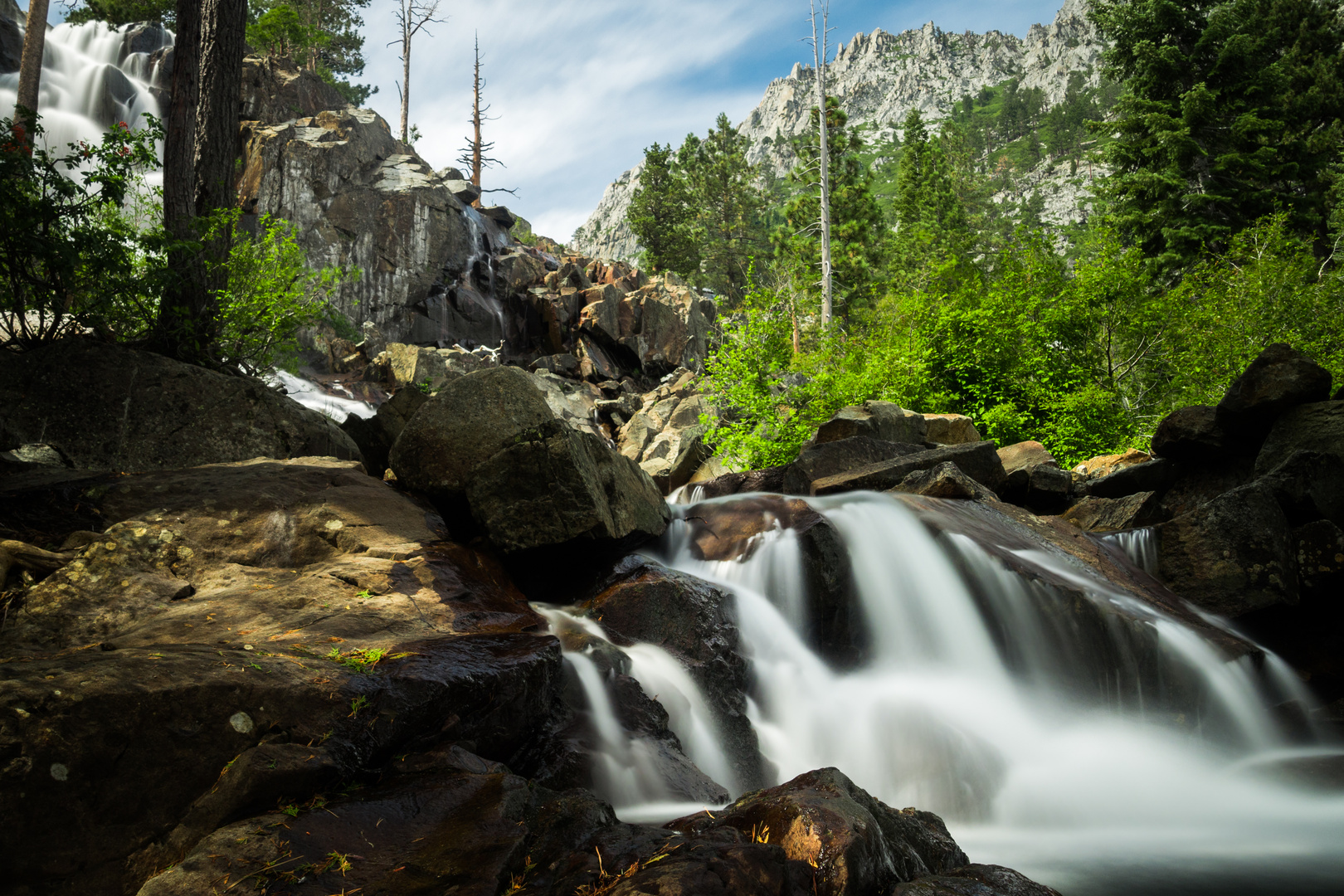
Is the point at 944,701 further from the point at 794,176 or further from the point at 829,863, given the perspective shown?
the point at 794,176

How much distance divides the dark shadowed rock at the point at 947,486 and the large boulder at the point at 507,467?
15.2ft

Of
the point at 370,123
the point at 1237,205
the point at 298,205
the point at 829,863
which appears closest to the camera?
the point at 829,863

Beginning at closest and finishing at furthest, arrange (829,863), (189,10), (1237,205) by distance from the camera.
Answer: (829,863) → (189,10) → (1237,205)

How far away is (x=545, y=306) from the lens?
111 ft

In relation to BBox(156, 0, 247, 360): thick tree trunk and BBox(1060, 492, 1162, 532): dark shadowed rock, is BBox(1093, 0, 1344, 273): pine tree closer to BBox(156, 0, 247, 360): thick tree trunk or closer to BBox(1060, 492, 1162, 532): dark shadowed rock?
BBox(1060, 492, 1162, 532): dark shadowed rock

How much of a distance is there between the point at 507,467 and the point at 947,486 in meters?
6.16

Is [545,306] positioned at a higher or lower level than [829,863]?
higher

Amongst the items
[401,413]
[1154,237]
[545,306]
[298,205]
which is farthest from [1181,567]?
[298,205]

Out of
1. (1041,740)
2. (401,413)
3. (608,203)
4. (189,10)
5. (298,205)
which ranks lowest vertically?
(1041,740)

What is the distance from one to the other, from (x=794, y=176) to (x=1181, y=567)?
31.0 metres

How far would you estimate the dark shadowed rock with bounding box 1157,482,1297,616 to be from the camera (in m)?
7.71

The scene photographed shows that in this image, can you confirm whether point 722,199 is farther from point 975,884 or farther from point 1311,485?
point 975,884

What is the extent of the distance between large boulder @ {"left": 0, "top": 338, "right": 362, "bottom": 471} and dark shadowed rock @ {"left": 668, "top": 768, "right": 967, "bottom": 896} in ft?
21.7

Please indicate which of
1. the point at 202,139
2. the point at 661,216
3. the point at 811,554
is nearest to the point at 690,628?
the point at 811,554
